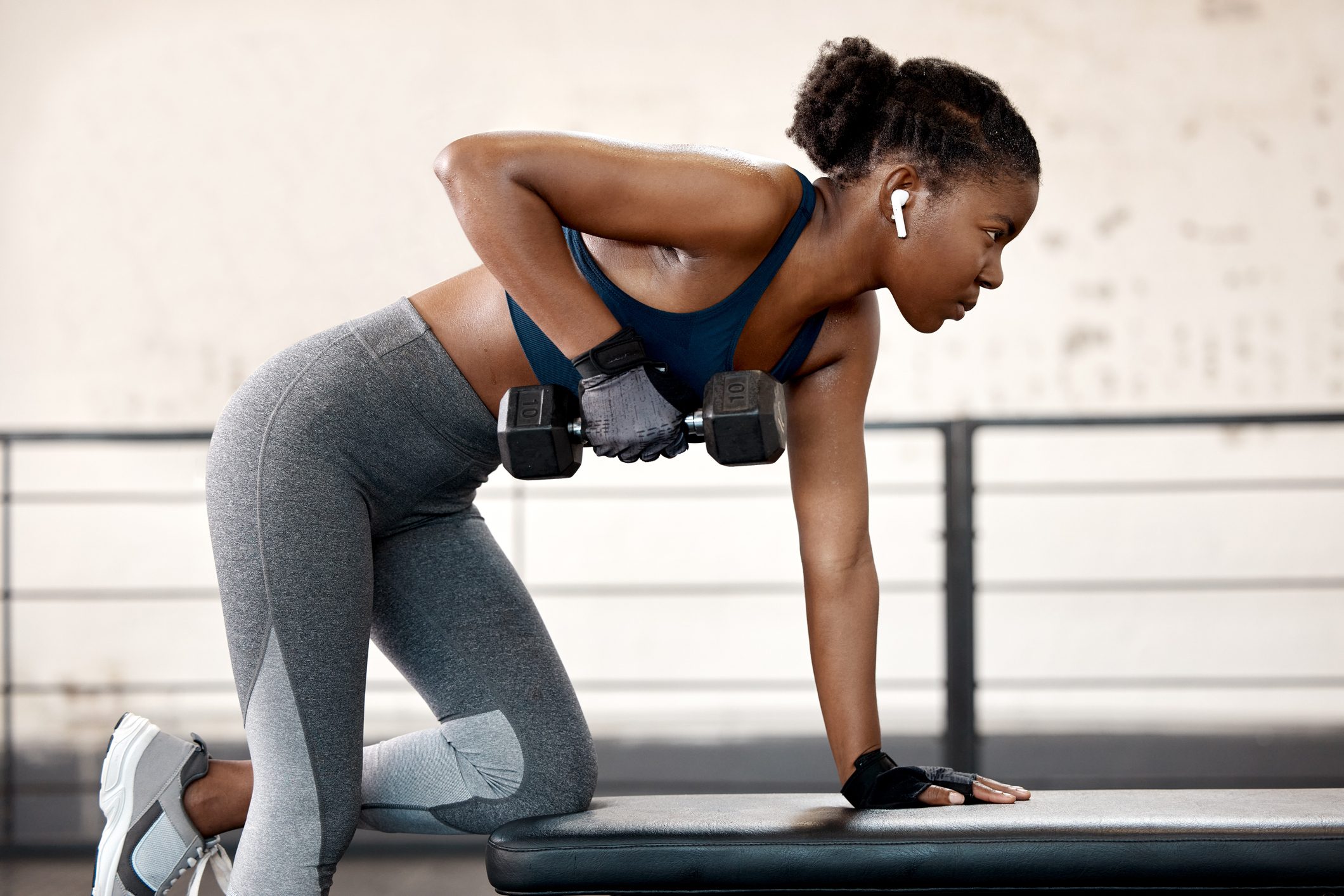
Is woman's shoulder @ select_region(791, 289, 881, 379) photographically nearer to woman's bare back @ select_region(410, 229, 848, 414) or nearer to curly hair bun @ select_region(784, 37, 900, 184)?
woman's bare back @ select_region(410, 229, 848, 414)

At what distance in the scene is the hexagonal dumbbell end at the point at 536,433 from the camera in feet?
3.13

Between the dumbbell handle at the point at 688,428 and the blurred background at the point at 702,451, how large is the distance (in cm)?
188

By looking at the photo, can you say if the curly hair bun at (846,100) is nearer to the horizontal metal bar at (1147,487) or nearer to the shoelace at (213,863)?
the shoelace at (213,863)

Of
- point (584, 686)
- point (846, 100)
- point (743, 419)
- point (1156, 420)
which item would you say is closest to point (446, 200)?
point (584, 686)

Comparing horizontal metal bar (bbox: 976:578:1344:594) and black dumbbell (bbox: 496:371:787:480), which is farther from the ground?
black dumbbell (bbox: 496:371:787:480)

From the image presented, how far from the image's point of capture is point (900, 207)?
100 cm

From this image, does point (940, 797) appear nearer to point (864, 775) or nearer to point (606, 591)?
point (864, 775)

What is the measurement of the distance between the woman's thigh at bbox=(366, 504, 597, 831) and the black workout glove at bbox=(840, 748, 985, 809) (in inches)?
11.4

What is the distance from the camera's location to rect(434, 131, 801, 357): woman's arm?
3.14 ft

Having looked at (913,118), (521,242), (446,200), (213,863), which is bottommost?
(213,863)

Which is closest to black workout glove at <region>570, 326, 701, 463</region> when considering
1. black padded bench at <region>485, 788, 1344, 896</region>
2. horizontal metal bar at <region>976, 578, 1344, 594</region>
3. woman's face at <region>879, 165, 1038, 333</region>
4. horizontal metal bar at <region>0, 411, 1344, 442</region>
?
woman's face at <region>879, 165, 1038, 333</region>

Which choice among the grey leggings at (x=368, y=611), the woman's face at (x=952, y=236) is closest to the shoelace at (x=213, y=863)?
the grey leggings at (x=368, y=611)

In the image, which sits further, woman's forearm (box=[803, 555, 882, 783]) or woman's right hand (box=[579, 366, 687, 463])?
woman's forearm (box=[803, 555, 882, 783])

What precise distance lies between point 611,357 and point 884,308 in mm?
2188
